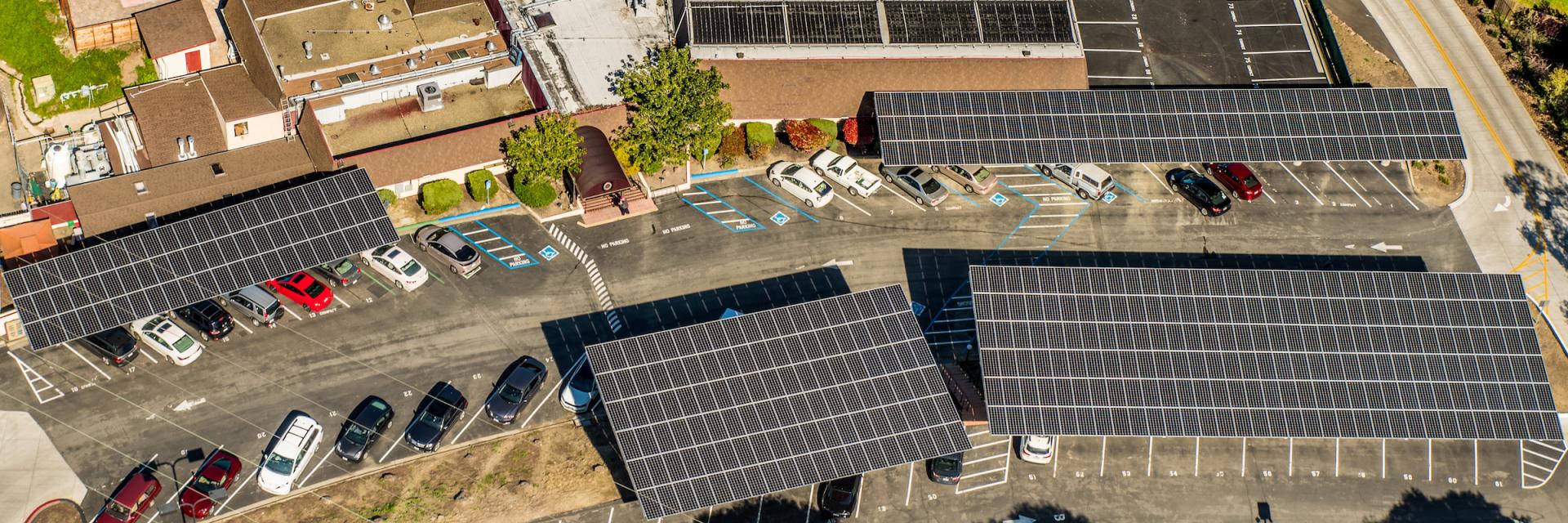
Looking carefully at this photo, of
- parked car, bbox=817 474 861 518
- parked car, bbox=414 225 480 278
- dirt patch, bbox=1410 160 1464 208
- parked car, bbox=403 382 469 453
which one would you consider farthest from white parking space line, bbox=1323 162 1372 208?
parked car, bbox=403 382 469 453

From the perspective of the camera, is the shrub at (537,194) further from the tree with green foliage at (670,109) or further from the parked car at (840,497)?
the parked car at (840,497)

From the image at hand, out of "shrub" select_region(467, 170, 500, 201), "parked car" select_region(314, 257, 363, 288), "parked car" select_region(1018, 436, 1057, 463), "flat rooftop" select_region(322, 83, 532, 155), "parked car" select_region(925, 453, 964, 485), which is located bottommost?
"parked car" select_region(1018, 436, 1057, 463)

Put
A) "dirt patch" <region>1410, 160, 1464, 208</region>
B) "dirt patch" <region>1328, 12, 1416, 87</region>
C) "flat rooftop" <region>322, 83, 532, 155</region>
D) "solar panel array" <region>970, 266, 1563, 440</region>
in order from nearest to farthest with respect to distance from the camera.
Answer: "solar panel array" <region>970, 266, 1563, 440</region>
"flat rooftop" <region>322, 83, 532, 155</region>
"dirt patch" <region>1410, 160, 1464, 208</region>
"dirt patch" <region>1328, 12, 1416, 87</region>

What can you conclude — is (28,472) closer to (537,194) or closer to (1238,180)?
(537,194)

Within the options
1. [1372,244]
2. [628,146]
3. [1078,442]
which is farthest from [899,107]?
[1372,244]

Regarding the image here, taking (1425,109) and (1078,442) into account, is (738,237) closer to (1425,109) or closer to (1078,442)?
(1078,442)

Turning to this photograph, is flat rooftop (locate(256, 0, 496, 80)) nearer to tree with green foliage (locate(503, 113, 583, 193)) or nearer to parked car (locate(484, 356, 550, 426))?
tree with green foliage (locate(503, 113, 583, 193))

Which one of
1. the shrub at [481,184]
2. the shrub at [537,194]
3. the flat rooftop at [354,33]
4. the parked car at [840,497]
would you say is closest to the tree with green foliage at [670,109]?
the shrub at [537,194]

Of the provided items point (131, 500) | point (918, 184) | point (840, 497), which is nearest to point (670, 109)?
point (918, 184)
